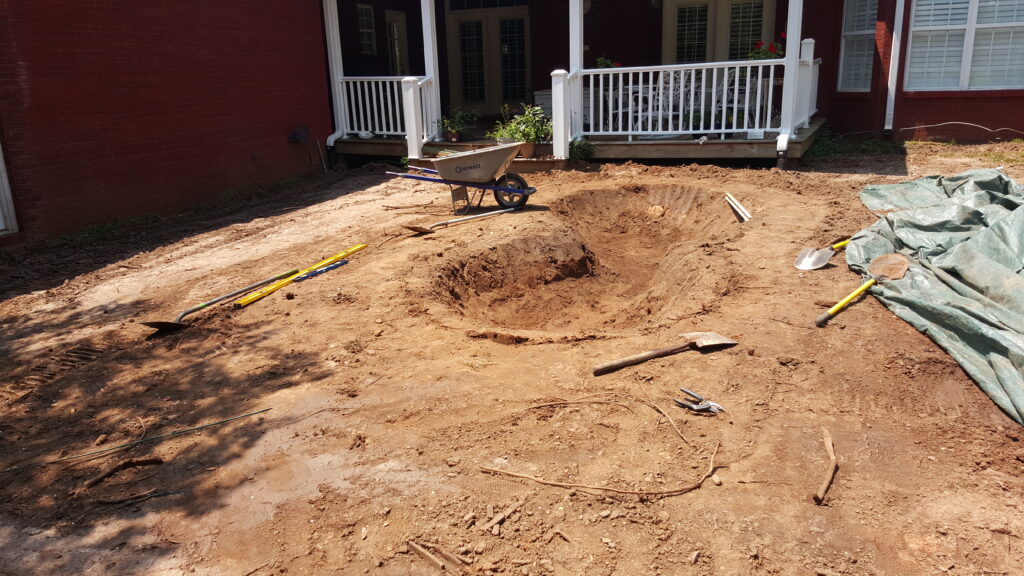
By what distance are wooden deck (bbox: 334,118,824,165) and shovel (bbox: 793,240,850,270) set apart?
4351mm

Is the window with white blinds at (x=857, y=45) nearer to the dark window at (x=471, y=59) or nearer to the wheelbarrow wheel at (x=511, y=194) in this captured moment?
the dark window at (x=471, y=59)

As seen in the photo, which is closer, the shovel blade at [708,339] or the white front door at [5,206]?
the shovel blade at [708,339]

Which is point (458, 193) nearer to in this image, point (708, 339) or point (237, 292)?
point (237, 292)

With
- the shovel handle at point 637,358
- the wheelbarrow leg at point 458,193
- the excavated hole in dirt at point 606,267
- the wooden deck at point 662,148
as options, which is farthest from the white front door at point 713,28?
the shovel handle at point 637,358

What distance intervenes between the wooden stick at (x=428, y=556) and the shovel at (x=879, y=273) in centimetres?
349

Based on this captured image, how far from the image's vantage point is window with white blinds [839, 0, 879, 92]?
13.2 m

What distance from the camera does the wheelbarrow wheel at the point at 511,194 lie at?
29.4 ft

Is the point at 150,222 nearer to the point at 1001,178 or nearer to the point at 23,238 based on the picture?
the point at 23,238

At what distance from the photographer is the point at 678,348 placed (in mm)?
5047

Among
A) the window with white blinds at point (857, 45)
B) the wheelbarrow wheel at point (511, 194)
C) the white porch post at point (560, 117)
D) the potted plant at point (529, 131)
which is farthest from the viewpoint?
the window with white blinds at point (857, 45)

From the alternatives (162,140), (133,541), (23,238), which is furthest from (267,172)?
(133,541)

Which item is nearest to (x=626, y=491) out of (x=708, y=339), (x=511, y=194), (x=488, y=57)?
(x=708, y=339)

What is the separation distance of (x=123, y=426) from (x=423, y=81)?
882cm

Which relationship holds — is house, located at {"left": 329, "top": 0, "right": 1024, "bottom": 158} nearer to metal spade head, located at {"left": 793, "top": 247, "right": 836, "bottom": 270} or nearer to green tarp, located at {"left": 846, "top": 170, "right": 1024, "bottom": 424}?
green tarp, located at {"left": 846, "top": 170, "right": 1024, "bottom": 424}
